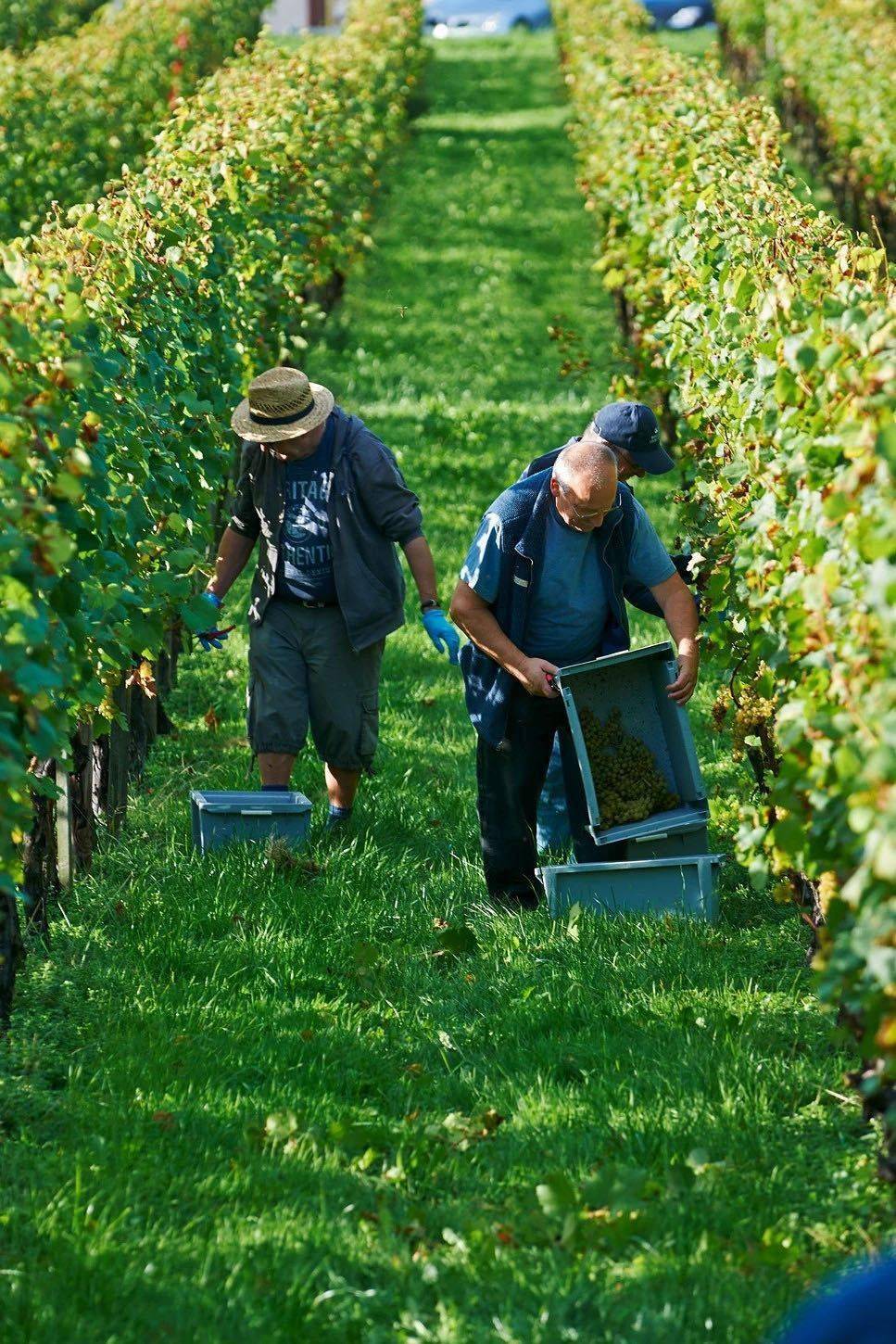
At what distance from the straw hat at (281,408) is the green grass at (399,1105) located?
5.10ft

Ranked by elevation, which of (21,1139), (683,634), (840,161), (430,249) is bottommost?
(430,249)

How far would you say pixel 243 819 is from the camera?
6.21 meters

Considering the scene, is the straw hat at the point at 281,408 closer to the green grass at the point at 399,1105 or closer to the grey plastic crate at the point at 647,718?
the grey plastic crate at the point at 647,718

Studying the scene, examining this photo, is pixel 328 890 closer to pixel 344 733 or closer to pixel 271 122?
pixel 344 733

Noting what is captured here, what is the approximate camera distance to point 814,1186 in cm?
397

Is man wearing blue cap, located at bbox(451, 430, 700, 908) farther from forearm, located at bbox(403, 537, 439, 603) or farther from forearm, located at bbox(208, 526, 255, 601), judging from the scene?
forearm, located at bbox(208, 526, 255, 601)

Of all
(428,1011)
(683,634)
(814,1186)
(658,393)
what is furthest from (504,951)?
(658,393)

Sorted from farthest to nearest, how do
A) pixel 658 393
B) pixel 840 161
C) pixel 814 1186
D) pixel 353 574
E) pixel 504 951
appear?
pixel 840 161
pixel 658 393
pixel 353 574
pixel 504 951
pixel 814 1186

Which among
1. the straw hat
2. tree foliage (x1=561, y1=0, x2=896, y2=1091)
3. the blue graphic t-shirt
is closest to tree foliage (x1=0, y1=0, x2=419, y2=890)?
the straw hat

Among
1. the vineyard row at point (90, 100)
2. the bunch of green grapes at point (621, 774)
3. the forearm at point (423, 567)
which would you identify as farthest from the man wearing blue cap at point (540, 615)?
the vineyard row at point (90, 100)

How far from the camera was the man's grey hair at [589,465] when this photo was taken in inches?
213

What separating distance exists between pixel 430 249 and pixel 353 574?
1314cm

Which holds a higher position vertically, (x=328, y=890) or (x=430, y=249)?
(x=328, y=890)

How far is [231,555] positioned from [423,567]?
826mm
